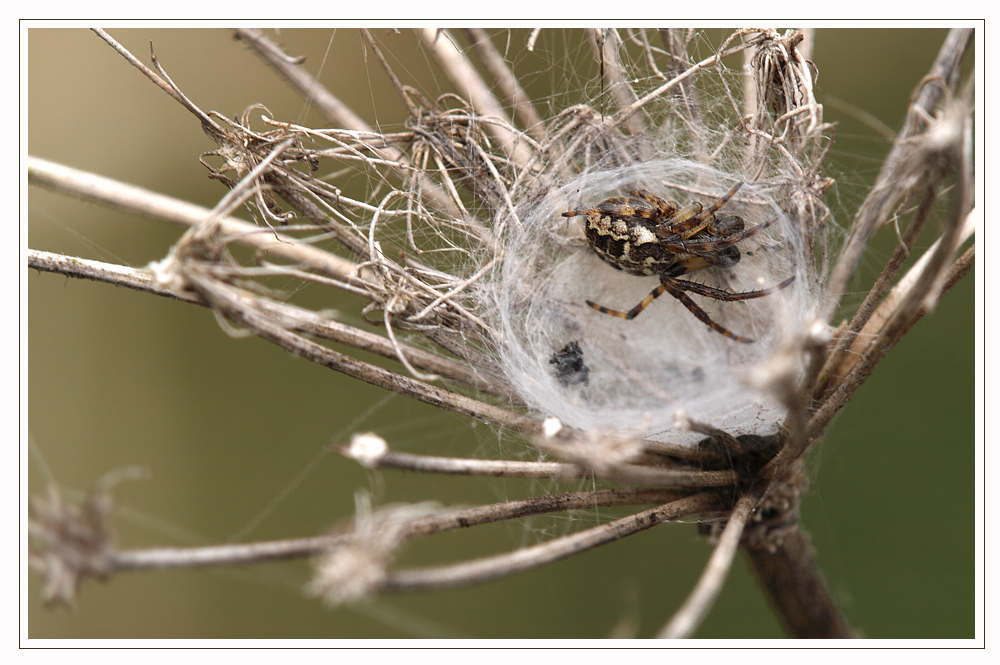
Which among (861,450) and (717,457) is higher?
(717,457)

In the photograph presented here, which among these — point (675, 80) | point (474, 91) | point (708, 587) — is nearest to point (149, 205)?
point (474, 91)

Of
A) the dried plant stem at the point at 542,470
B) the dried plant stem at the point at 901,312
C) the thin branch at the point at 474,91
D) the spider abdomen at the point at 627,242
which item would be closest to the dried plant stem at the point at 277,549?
the dried plant stem at the point at 542,470

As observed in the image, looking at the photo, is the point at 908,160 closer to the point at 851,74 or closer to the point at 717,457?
the point at 717,457

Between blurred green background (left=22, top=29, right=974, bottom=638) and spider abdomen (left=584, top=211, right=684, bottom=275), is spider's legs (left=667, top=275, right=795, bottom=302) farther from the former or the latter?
blurred green background (left=22, top=29, right=974, bottom=638)

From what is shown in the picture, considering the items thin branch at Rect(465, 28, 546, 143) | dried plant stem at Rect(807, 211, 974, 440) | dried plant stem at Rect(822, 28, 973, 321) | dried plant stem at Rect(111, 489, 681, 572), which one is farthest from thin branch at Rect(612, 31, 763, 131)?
dried plant stem at Rect(111, 489, 681, 572)

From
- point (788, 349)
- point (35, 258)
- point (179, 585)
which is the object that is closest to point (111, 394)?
point (179, 585)

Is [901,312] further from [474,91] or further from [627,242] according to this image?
[474,91]
